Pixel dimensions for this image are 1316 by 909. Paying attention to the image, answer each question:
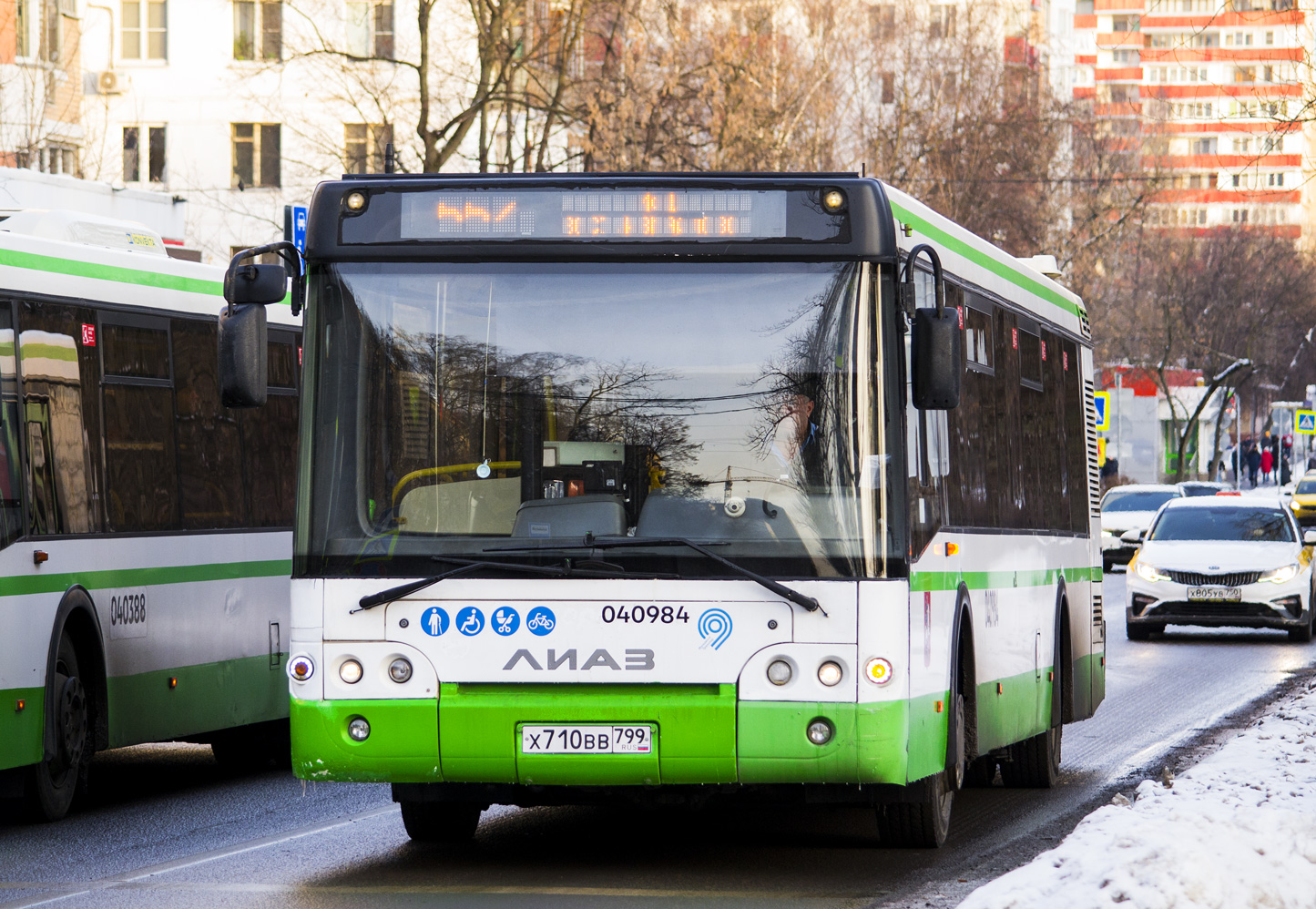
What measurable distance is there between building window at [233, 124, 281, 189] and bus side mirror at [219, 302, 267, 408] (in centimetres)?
5375

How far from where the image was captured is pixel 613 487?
333 inches

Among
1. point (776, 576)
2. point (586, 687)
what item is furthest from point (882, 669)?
point (586, 687)

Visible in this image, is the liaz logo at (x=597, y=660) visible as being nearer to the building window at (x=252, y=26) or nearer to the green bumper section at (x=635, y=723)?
the green bumper section at (x=635, y=723)

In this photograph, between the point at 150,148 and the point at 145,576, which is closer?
the point at 145,576

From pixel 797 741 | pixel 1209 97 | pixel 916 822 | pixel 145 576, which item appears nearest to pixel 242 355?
pixel 797 741

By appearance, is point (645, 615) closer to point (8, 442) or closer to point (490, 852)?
point (490, 852)

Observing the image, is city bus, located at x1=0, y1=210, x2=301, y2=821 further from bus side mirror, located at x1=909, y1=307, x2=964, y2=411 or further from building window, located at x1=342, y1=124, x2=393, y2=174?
building window, located at x1=342, y1=124, x2=393, y2=174

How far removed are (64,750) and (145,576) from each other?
1.28 metres

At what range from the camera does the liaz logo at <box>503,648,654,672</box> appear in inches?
330

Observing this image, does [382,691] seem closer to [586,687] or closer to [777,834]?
[586,687]

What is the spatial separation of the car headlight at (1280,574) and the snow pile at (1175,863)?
52.3ft

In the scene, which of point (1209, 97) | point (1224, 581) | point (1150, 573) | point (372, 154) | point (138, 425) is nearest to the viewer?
point (138, 425)

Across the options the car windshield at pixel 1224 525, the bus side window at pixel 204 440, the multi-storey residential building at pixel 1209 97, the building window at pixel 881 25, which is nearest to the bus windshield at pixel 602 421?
the bus side window at pixel 204 440

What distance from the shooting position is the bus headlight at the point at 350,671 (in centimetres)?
854
